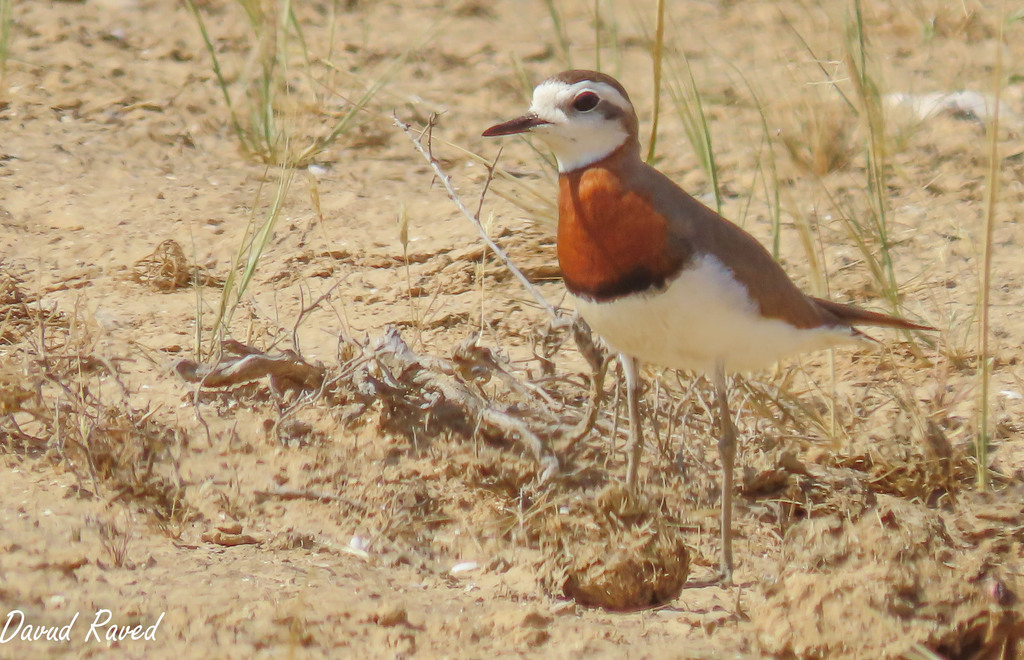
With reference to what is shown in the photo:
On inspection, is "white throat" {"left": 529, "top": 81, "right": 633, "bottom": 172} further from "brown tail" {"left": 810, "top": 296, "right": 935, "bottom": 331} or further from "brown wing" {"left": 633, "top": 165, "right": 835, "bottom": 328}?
"brown tail" {"left": 810, "top": 296, "right": 935, "bottom": 331}

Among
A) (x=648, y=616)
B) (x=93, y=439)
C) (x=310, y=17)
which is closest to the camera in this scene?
(x=648, y=616)

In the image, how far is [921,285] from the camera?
5.18 m

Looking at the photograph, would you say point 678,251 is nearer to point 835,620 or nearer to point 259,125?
point 835,620

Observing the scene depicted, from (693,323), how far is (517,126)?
2.48 ft

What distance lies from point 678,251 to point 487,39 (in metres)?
4.59

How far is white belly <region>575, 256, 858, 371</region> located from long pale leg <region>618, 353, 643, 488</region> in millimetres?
162

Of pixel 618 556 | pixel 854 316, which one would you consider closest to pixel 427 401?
pixel 618 556

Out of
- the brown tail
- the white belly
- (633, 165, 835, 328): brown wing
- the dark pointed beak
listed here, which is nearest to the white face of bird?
the dark pointed beak

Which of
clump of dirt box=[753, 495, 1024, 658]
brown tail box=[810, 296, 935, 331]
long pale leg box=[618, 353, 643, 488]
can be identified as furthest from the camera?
brown tail box=[810, 296, 935, 331]

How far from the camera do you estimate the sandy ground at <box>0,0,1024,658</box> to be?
120 inches

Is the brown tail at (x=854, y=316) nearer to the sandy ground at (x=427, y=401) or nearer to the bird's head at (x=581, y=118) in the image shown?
the sandy ground at (x=427, y=401)

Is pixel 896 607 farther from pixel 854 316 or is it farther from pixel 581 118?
pixel 581 118

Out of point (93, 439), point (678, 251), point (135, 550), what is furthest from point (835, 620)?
point (93, 439)

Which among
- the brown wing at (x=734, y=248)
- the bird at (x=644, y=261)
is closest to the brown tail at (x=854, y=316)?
the brown wing at (x=734, y=248)
